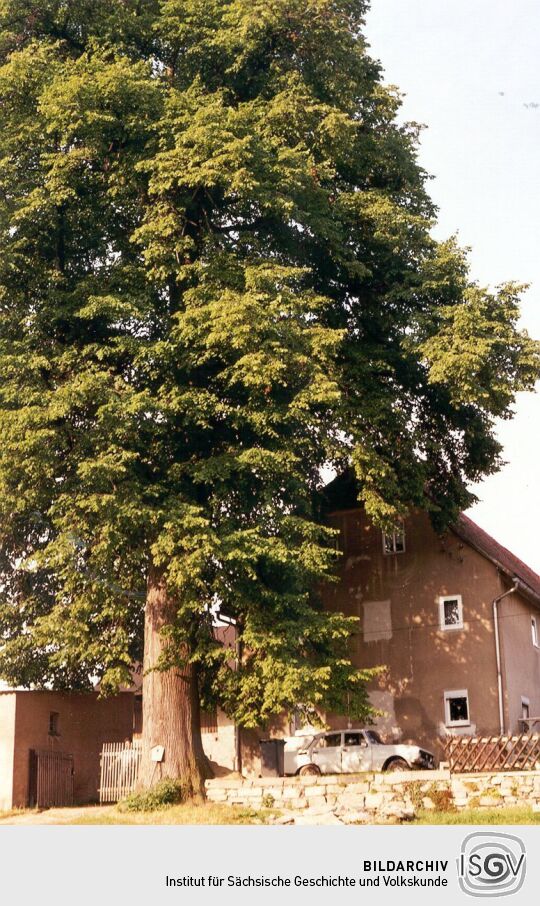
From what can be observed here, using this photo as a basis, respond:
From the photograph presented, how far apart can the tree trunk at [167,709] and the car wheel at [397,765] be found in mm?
5592

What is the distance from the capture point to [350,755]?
32750mm

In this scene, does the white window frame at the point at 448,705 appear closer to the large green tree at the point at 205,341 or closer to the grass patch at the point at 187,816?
the large green tree at the point at 205,341

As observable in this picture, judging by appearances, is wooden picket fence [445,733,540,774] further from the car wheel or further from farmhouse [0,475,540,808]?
farmhouse [0,475,540,808]

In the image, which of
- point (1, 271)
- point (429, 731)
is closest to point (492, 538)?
point (429, 731)

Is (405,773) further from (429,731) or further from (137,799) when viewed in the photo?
(429,731)

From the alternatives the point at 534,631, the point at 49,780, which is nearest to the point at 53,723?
the point at 49,780

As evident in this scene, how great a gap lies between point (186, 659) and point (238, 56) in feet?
49.3

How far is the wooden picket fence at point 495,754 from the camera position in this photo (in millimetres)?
28297

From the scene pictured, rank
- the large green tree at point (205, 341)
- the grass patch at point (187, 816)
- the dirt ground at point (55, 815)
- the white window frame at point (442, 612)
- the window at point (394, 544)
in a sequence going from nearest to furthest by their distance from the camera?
the grass patch at point (187, 816) < the dirt ground at point (55, 815) < the large green tree at point (205, 341) < the white window frame at point (442, 612) < the window at point (394, 544)

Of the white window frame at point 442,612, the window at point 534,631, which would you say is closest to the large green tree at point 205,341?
the white window frame at point 442,612

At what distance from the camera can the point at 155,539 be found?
28250mm

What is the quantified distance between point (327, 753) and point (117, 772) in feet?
18.5

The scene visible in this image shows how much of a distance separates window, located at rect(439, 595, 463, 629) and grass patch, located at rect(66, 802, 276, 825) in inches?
456

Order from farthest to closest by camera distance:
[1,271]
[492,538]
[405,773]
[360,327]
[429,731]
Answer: [492,538], [429,731], [360,327], [1,271], [405,773]
